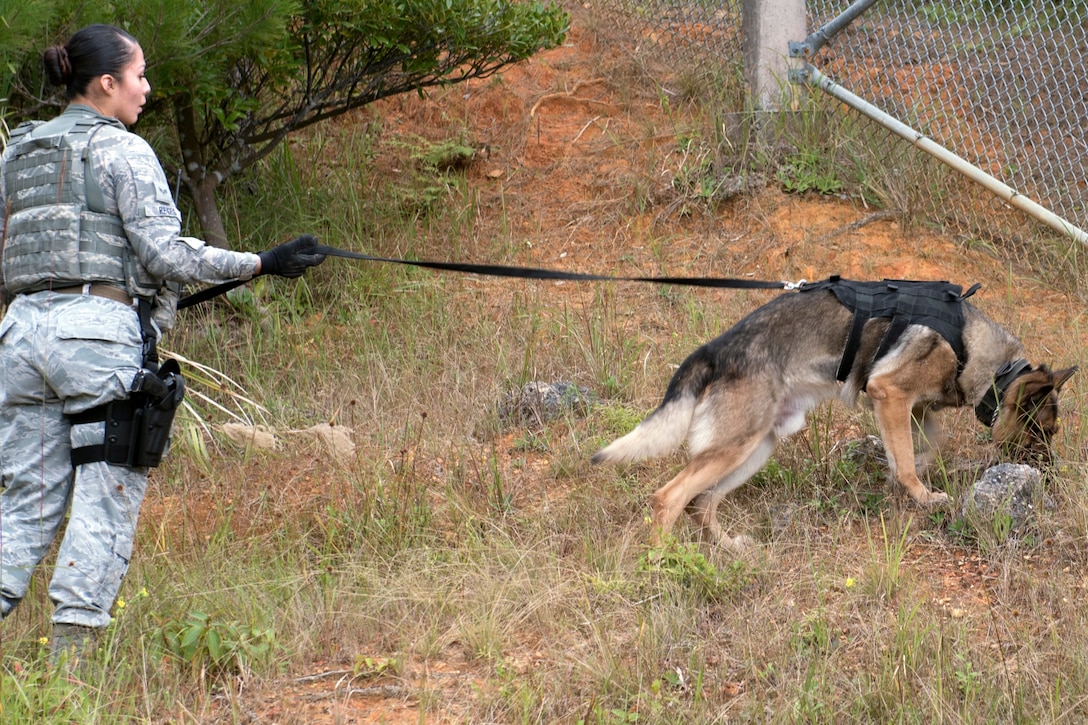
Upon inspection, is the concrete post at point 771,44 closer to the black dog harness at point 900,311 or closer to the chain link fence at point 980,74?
the chain link fence at point 980,74

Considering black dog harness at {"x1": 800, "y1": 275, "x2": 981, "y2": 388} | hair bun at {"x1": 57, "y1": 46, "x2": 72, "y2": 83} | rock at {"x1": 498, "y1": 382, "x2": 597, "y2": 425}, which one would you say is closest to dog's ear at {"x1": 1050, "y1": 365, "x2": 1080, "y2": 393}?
black dog harness at {"x1": 800, "y1": 275, "x2": 981, "y2": 388}

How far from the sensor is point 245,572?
14.0 feet

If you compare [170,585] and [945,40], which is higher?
[945,40]

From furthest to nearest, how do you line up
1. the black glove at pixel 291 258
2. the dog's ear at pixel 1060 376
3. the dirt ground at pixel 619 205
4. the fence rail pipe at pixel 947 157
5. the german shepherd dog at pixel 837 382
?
1. the dirt ground at pixel 619 205
2. the fence rail pipe at pixel 947 157
3. the german shepherd dog at pixel 837 382
4. the dog's ear at pixel 1060 376
5. the black glove at pixel 291 258

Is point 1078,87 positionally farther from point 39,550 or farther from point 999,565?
point 39,550

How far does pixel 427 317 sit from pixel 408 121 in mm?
3157

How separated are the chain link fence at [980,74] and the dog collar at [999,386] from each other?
288 centimetres

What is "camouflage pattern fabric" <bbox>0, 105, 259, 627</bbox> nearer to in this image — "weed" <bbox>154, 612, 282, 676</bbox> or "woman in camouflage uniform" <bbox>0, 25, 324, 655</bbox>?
"woman in camouflage uniform" <bbox>0, 25, 324, 655</bbox>

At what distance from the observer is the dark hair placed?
3.60 meters

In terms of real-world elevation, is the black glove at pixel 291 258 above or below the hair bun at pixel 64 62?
below

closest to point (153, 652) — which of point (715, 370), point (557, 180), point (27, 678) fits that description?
point (27, 678)

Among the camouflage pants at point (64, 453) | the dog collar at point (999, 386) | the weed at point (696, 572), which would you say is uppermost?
the camouflage pants at point (64, 453)

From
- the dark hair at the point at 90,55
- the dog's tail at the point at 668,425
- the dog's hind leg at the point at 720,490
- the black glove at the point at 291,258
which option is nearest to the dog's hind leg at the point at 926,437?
the dog's hind leg at the point at 720,490

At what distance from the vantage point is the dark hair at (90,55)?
3600mm
